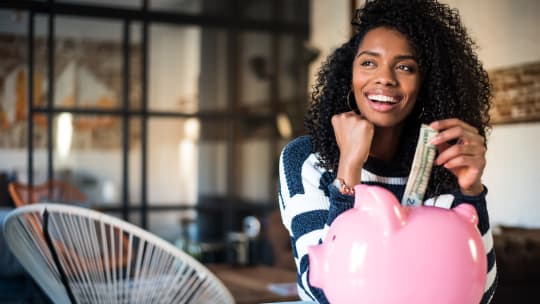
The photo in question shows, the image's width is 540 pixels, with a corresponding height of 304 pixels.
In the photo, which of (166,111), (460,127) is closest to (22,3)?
(166,111)

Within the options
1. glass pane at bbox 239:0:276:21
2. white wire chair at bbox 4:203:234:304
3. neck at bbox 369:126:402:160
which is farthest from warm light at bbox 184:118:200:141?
neck at bbox 369:126:402:160

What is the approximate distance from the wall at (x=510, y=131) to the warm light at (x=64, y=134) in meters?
2.85

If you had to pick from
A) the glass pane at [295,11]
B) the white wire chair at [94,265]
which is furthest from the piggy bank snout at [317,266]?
the glass pane at [295,11]

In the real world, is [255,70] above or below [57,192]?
above

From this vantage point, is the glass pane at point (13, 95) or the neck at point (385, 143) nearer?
the neck at point (385, 143)

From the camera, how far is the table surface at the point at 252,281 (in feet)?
11.1

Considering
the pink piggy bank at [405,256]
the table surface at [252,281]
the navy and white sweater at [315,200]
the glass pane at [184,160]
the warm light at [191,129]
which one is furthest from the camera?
the warm light at [191,129]

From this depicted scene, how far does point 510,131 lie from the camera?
13.3 ft

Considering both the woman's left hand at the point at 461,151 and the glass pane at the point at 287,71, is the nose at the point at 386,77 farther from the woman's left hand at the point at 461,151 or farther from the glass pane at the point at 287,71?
the glass pane at the point at 287,71

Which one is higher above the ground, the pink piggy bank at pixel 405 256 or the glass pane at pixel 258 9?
the glass pane at pixel 258 9

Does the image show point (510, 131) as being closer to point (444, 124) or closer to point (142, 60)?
point (142, 60)

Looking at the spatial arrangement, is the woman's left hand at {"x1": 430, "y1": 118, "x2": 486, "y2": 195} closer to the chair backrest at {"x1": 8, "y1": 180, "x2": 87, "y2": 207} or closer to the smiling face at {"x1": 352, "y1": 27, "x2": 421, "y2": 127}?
the smiling face at {"x1": 352, "y1": 27, "x2": 421, "y2": 127}

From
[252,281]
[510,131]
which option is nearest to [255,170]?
[252,281]

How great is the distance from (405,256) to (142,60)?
556 centimetres
